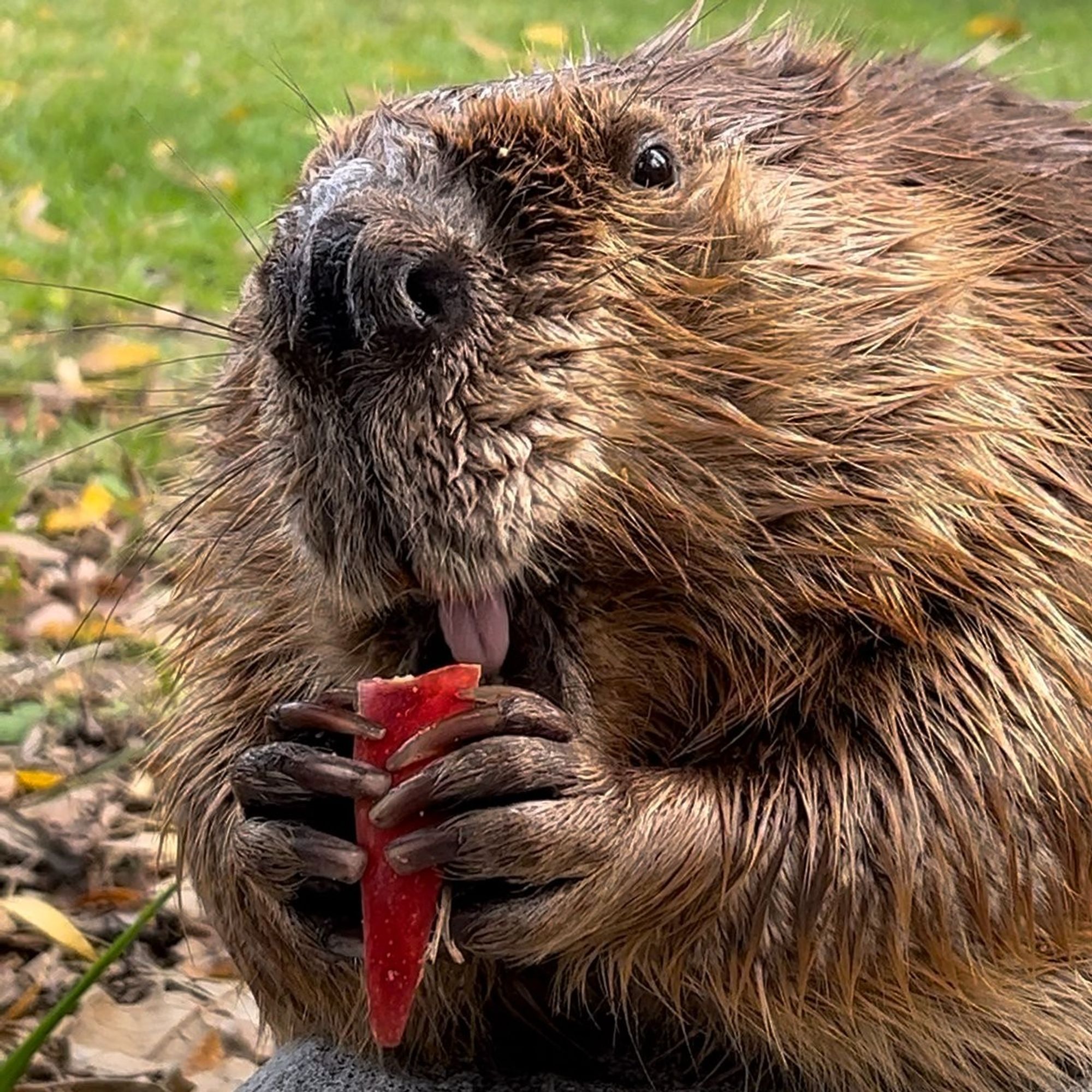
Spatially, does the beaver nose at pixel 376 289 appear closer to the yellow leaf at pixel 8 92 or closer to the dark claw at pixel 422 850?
the dark claw at pixel 422 850

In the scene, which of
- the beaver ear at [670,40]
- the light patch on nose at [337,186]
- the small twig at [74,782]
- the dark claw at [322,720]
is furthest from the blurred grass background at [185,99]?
the dark claw at [322,720]

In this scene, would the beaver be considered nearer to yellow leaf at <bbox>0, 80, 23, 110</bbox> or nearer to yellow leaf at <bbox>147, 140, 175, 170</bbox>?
yellow leaf at <bbox>147, 140, 175, 170</bbox>

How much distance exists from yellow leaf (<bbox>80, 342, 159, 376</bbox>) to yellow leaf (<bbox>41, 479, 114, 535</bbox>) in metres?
0.50

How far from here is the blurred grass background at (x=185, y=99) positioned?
14.1ft

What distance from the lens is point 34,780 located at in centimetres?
294

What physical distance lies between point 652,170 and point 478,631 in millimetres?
445

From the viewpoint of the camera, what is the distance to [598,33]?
7996 mm

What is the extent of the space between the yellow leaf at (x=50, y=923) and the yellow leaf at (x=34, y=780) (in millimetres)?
351

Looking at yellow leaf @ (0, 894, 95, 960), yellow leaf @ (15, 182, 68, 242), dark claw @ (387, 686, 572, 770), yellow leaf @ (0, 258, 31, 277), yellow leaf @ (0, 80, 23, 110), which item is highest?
dark claw @ (387, 686, 572, 770)

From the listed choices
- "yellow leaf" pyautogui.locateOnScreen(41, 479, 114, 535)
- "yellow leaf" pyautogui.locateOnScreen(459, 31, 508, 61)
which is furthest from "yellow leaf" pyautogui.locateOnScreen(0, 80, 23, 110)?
"yellow leaf" pyautogui.locateOnScreen(41, 479, 114, 535)

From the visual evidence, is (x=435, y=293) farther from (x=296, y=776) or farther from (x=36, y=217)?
(x=36, y=217)

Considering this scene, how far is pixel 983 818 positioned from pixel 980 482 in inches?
11.6

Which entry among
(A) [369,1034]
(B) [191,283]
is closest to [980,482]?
(A) [369,1034]

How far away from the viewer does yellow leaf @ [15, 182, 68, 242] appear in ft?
16.8
